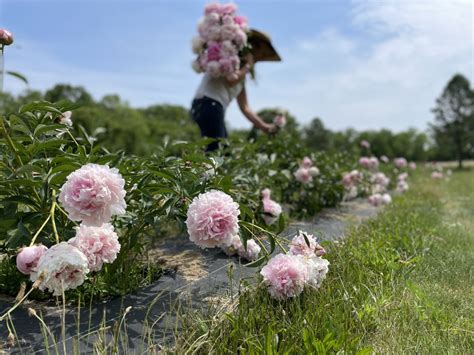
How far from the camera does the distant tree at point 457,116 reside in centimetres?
2486

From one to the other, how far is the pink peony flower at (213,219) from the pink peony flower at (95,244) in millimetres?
244

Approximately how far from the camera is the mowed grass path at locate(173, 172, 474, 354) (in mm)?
1213

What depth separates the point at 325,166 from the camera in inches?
169

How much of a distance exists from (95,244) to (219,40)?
2808mm

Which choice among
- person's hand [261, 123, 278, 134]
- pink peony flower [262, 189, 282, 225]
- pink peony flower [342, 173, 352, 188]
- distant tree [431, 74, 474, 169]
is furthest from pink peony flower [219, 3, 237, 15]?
distant tree [431, 74, 474, 169]

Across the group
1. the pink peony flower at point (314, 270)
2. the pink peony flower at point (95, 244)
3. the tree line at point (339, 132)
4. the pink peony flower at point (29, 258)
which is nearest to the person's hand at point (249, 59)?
the pink peony flower at point (314, 270)

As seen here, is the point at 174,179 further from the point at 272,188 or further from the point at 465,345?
the point at 272,188

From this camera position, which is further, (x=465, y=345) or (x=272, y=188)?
(x=272, y=188)

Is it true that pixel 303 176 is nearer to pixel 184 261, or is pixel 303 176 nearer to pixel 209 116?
pixel 209 116

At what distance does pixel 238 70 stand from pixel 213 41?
0.34 meters

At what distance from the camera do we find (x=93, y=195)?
116cm

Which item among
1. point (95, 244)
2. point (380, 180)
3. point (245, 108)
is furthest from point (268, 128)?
point (95, 244)

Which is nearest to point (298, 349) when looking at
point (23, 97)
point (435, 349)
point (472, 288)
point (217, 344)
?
point (217, 344)

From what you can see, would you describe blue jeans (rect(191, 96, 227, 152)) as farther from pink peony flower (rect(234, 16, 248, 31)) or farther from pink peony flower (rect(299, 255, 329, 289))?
pink peony flower (rect(299, 255, 329, 289))
